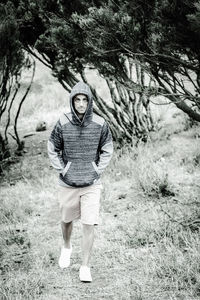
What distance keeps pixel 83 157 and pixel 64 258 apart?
1.21 metres

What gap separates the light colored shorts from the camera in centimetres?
398

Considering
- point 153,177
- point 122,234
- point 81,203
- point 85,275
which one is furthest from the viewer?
point 153,177

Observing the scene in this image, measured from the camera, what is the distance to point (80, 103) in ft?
13.1

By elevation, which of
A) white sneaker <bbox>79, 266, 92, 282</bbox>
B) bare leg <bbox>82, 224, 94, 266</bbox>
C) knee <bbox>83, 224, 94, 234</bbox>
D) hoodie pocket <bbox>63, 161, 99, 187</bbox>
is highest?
hoodie pocket <bbox>63, 161, 99, 187</bbox>

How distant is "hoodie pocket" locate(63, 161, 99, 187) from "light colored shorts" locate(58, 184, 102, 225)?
10 cm

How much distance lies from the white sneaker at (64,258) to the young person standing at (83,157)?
38 cm

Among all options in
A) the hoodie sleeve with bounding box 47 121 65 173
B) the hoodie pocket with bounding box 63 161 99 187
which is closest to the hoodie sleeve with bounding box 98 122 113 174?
the hoodie pocket with bounding box 63 161 99 187

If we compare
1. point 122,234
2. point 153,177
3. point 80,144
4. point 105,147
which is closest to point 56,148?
point 80,144

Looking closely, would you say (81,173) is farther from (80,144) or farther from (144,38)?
(144,38)

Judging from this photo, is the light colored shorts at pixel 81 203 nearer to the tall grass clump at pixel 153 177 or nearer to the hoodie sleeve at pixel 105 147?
the hoodie sleeve at pixel 105 147

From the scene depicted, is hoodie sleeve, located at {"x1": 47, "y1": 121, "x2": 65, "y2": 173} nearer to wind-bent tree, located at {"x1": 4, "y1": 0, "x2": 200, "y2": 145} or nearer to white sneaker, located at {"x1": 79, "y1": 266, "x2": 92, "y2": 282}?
white sneaker, located at {"x1": 79, "y1": 266, "x2": 92, "y2": 282}

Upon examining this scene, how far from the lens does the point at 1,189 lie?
7684 millimetres

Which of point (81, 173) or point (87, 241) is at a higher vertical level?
point (81, 173)

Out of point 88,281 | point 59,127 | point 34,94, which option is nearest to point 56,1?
point 59,127
